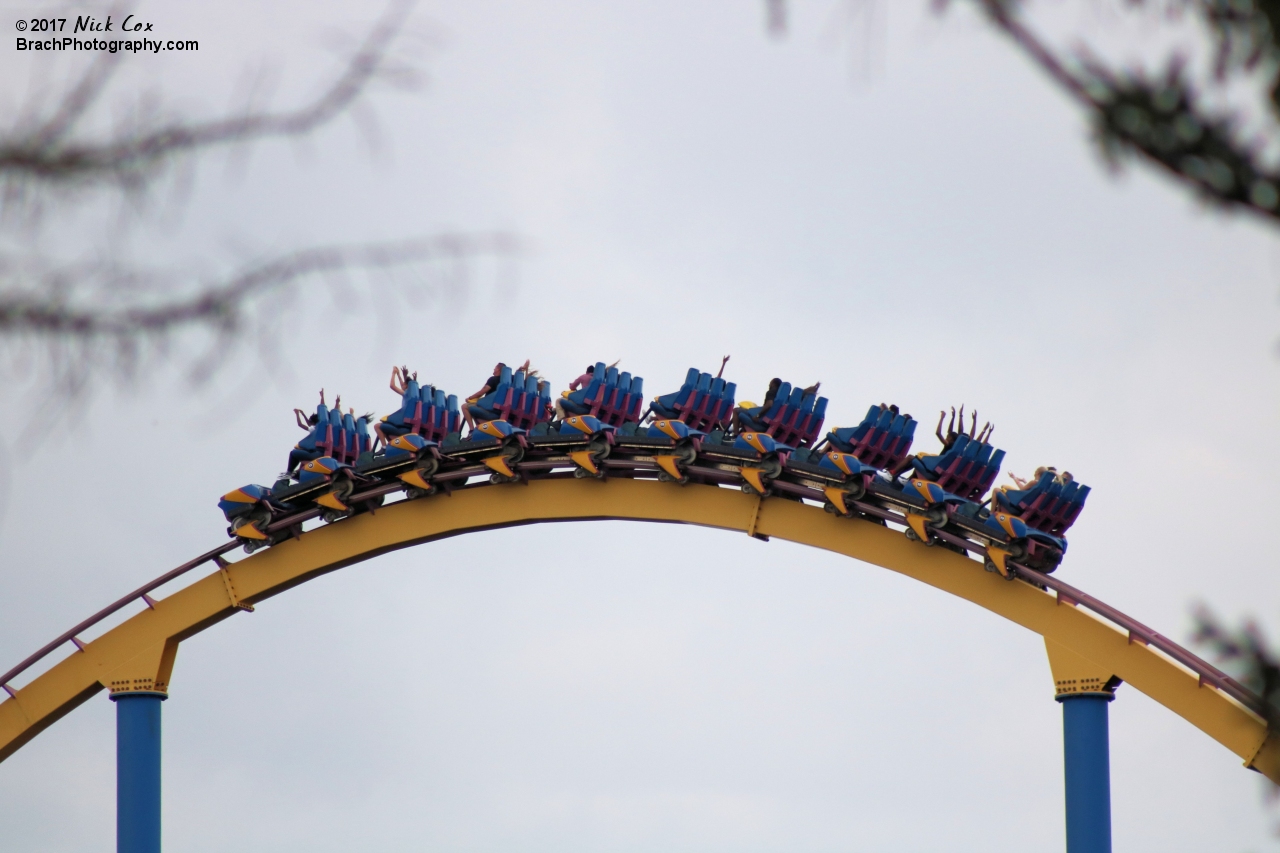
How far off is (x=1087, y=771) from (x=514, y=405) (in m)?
5.43

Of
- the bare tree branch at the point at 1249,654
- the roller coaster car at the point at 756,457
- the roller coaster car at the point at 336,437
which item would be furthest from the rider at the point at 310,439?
the bare tree branch at the point at 1249,654

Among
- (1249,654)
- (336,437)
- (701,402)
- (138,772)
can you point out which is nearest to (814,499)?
(701,402)

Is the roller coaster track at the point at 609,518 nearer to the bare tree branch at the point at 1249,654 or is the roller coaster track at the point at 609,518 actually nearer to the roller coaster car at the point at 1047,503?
the roller coaster car at the point at 1047,503

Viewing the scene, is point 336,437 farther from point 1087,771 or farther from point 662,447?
A: point 1087,771

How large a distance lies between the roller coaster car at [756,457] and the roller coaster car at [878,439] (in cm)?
43

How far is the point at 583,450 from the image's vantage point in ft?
42.0

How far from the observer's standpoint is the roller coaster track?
36.3ft

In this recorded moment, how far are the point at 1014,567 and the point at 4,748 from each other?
976 centimetres

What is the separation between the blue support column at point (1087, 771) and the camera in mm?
11047

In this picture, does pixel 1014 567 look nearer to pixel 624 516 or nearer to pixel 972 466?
pixel 972 466

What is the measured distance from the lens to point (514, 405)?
43.9 feet

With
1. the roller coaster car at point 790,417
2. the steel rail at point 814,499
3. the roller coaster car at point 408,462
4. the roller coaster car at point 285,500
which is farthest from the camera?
the roller coaster car at point 285,500

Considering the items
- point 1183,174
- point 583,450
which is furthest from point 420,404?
point 1183,174

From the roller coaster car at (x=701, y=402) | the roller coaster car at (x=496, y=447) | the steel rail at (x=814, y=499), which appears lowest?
the steel rail at (x=814, y=499)
